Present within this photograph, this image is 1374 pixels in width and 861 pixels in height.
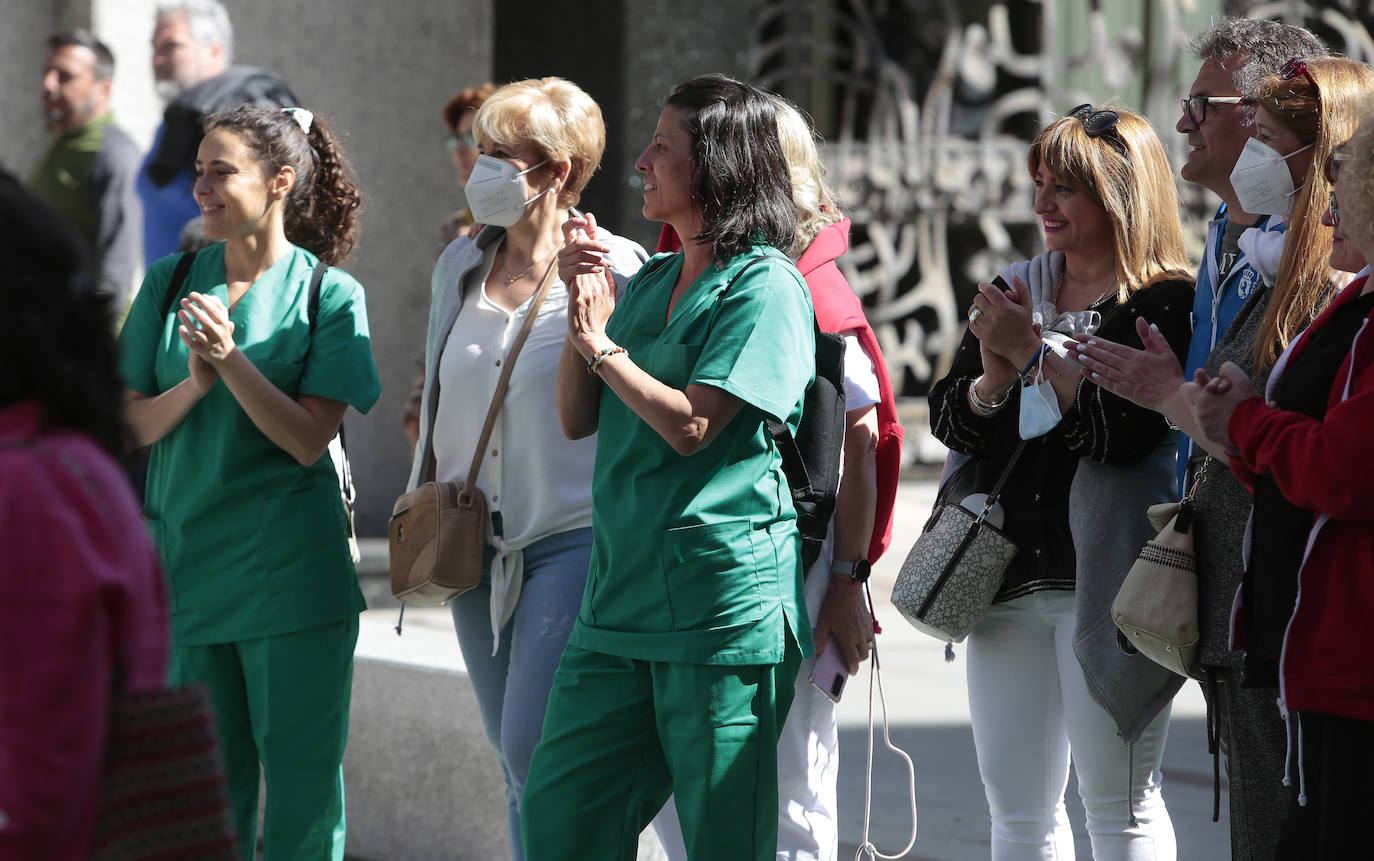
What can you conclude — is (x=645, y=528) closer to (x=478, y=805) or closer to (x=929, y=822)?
(x=478, y=805)

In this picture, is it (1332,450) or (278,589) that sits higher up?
(1332,450)

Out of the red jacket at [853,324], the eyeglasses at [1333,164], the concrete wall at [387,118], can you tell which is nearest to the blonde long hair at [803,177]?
the red jacket at [853,324]

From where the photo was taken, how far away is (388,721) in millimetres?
4492

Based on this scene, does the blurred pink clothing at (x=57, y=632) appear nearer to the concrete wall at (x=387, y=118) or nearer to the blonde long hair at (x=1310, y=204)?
the blonde long hair at (x=1310, y=204)

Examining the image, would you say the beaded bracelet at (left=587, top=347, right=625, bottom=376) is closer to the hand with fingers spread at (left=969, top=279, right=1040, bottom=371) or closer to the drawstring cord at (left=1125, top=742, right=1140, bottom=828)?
the hand with fingers spread at (left=969, top=279, right=1040, bottom=371)

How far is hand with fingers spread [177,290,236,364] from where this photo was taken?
334cm

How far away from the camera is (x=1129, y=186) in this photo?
11.3 feet

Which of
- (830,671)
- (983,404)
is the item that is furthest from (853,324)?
(830,671)

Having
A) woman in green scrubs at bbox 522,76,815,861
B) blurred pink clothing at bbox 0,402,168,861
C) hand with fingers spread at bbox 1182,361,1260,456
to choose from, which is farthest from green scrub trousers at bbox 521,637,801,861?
blurred pink clothing at bbox 0,402,168,861

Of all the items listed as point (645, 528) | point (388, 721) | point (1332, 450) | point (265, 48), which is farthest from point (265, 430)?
point (265, 48)

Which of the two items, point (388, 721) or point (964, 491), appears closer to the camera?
point (964, 491)

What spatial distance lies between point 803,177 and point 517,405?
31.6 inches

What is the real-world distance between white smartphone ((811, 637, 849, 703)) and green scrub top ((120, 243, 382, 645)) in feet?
3.40

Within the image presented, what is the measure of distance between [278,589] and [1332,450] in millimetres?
2140
